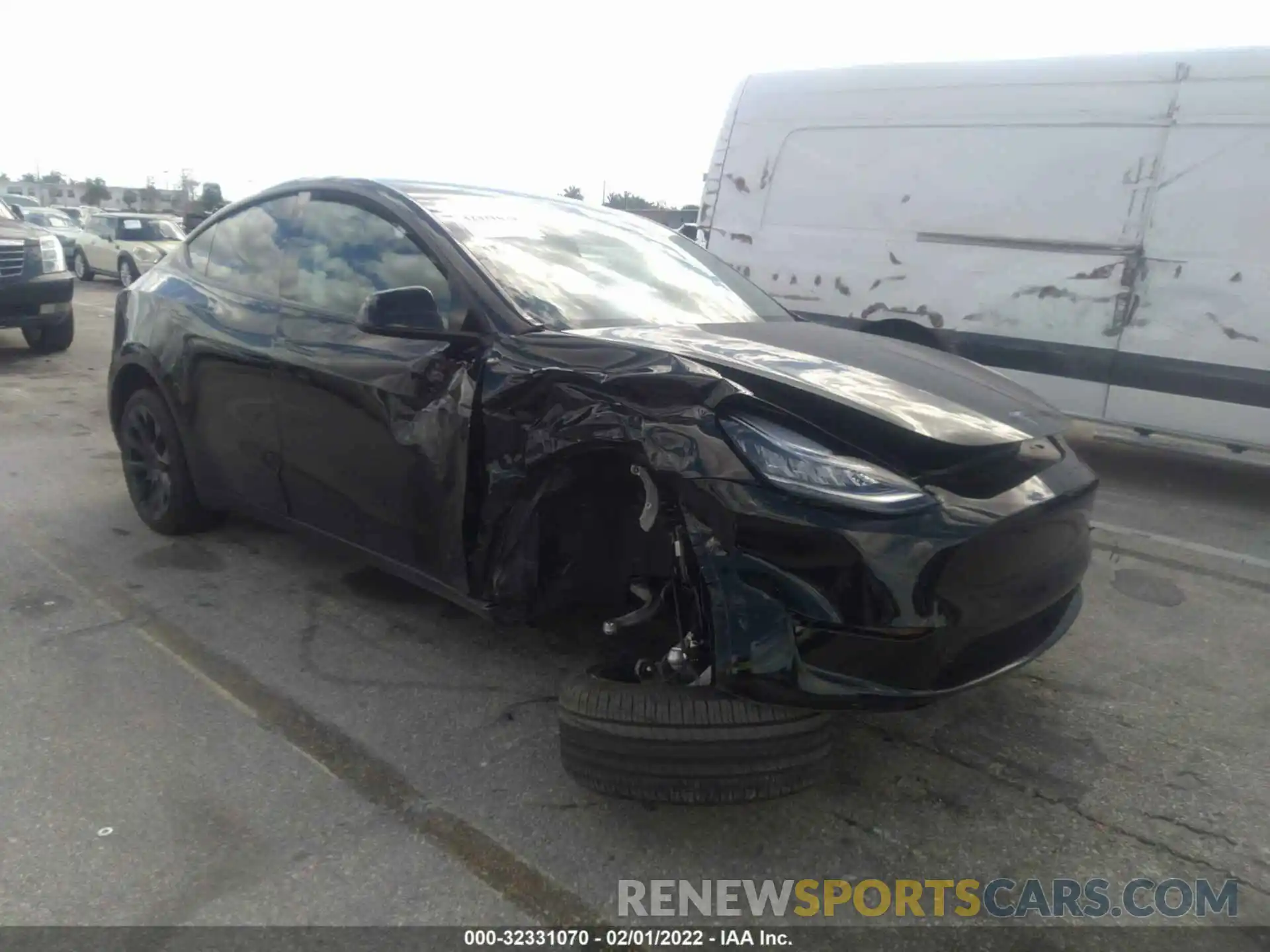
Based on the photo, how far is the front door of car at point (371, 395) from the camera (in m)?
3.07

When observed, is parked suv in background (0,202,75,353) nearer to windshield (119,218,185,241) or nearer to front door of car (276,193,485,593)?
front door of car (276,193,485,593)

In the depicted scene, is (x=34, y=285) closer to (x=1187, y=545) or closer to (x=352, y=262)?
(x=352, y=262)

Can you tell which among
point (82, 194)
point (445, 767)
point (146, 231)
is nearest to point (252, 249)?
point (445, 767)

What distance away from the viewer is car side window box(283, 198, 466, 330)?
3.27 metres

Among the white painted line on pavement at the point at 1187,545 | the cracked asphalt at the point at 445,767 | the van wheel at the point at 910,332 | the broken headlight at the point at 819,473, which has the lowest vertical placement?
the cracked asphalt at the point at 445,767

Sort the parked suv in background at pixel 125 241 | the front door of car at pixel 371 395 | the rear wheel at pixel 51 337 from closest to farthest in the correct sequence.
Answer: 1. the front door of car at pixel 371 395
2. the rear wheel at pixel 51 337
3. the parked suv in background at pixel 125 241

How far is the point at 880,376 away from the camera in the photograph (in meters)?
2.76

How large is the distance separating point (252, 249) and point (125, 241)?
18138 millimetres

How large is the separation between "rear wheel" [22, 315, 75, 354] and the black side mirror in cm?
916

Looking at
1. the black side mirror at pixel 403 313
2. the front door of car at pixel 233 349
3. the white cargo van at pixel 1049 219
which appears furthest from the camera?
the white cargo van at pixel 1049 219

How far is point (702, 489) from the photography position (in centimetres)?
236

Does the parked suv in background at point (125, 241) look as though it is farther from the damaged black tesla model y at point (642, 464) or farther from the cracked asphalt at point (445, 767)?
the damaged black tesla model y at point (642, 464)

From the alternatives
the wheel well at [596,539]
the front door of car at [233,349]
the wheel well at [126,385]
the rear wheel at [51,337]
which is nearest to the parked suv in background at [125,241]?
the rear wheel at [51,337]

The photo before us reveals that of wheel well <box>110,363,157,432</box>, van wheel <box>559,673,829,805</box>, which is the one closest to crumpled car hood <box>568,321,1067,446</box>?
van wheel <box>559,673,829,805</box>
